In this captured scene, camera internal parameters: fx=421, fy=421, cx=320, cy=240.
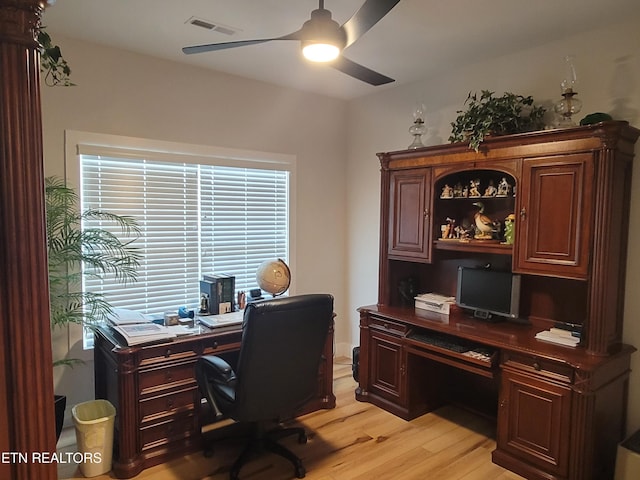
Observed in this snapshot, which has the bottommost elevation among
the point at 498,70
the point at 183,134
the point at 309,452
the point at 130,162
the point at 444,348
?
the point at 309,452

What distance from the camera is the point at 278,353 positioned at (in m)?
2.24

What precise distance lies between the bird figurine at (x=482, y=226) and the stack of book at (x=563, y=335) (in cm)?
Result: 74

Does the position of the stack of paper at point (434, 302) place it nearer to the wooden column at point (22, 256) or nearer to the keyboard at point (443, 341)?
the keyboard at point (443, 341)

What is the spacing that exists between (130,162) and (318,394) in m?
2.27

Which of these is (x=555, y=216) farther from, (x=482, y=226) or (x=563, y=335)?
(x=563, y=335)

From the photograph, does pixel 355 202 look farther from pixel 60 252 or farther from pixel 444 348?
pixel 60 252

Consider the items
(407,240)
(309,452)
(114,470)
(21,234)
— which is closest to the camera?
(21,234)

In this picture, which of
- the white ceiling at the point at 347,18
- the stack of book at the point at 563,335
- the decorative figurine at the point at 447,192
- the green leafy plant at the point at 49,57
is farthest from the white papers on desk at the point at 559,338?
the green leafy plant at the point at 49,57

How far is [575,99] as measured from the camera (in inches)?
101

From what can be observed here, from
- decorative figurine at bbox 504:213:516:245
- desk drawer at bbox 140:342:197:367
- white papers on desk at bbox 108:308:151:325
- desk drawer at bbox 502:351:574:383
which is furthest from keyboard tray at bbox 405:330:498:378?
white papers on desk at bbox 108:308:151:325

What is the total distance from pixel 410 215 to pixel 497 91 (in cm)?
113

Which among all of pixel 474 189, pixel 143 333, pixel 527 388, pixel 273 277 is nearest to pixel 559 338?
pixel 527 388

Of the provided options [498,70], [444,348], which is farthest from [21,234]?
[498,70]

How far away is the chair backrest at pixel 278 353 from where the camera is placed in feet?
7.06
